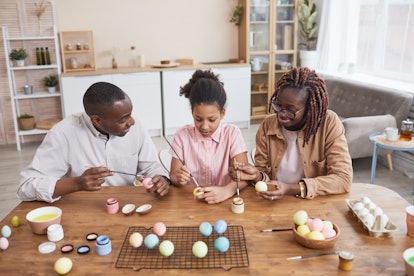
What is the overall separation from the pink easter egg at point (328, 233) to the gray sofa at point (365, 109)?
8.01 ft

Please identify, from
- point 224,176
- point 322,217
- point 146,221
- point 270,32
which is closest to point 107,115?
point 146,221

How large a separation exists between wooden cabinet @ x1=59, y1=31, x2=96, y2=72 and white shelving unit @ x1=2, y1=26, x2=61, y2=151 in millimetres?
135

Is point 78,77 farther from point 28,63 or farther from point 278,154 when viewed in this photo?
point 278,154

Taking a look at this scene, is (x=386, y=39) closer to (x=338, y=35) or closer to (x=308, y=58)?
(x=338, y=35)

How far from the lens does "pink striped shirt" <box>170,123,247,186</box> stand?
75.9 inches

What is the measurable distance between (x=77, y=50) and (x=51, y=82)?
1.72 ft

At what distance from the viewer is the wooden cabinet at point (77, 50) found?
15.9ft

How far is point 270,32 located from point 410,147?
3046 millimetres

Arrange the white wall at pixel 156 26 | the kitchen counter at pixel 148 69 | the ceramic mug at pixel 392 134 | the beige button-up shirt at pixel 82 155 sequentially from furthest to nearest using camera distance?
1. the white wall at pixel 156 26
2. the kitchen counter at pixel 148 69
3. the ceramic mug at pixel 392 134
4. the beige button-up shirt at pixel 82 155

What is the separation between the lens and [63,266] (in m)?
1.13

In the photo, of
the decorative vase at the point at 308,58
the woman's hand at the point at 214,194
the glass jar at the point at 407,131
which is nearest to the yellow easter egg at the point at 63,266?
the woman's hand at the point at 214,194

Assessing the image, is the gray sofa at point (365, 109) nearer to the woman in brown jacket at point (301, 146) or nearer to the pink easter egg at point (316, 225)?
the woman in brown jacket at point (301, 146)

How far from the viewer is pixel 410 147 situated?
9.80 feet

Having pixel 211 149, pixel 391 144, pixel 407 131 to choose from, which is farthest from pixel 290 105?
pixel 407 131
